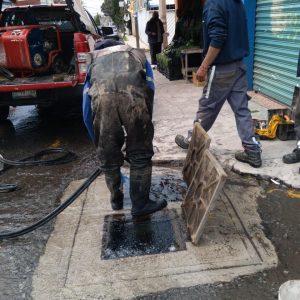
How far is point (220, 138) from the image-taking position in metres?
5.35

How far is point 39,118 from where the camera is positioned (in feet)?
25.2

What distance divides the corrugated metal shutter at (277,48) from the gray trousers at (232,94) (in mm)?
2154

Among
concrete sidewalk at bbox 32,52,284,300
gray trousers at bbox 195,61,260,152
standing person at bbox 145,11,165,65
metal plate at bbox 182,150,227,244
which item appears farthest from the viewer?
standing person at bbox 145,11,165,65

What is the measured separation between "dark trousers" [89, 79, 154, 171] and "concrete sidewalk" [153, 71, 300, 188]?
1.49m

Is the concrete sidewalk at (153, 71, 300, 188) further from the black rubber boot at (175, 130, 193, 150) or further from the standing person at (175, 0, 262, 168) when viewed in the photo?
the standing person at (175, 0, 262, 168)

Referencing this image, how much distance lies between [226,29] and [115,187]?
1935 mm

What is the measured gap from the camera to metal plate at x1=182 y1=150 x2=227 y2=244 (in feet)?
9.47

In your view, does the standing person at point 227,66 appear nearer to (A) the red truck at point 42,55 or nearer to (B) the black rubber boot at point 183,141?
(B) the black rubber boot at point 183,141

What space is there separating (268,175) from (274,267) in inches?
60.1

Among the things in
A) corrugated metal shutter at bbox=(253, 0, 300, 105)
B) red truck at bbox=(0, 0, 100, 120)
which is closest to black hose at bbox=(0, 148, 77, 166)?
red truck at bbox=(0, 0, 100, 120)

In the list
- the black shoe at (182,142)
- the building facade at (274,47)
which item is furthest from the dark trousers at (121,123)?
the building facade at (274,47)

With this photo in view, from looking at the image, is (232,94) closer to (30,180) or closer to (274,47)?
(30,180)

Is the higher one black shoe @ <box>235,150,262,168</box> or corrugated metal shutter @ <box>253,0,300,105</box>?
corrugated metal shutter @ <box>253,0,300,105</box>

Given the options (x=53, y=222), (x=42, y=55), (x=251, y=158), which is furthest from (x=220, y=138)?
(x=42, y=55)
